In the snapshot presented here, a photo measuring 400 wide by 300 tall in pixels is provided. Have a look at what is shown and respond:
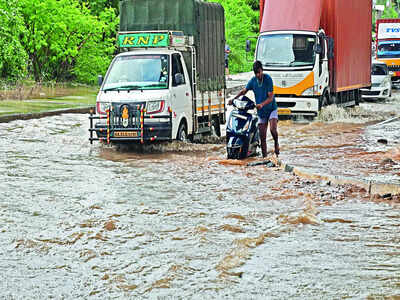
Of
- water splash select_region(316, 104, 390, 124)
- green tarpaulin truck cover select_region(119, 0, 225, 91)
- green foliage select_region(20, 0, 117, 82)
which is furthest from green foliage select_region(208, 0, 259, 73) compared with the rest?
green tarpaulin truck cover select_region(119, 0, 225, 91)

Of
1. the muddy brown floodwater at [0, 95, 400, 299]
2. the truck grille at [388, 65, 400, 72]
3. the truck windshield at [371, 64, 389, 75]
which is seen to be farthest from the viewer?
the truck grille at [388, 65, 400, 72]

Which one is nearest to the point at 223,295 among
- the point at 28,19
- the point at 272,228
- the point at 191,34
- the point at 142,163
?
the point at 272,228

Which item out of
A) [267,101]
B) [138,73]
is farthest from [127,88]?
[267,101]

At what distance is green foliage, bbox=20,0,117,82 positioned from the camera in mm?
31266

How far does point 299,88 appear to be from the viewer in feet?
71.4

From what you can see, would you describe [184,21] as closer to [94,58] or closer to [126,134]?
[126,134]

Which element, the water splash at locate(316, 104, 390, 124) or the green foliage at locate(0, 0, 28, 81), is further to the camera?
the green foliage at locate(0, 0, 28, 81)

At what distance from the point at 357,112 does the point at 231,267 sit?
767 inches

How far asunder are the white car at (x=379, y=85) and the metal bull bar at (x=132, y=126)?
17367 millimetres

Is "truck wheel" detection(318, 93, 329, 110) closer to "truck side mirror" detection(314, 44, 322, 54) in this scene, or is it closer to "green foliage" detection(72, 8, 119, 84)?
A: "truck side mirror" detection(314, 44, 322, 54)

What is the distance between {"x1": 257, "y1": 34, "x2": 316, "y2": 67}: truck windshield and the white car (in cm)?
971

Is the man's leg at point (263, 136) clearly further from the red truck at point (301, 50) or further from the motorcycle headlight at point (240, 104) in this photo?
the red truck at point (301, 50)

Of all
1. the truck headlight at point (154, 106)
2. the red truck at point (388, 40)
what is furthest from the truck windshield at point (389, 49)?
the truck headlight at point (154, 106)

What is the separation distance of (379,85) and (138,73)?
17.7 meters
